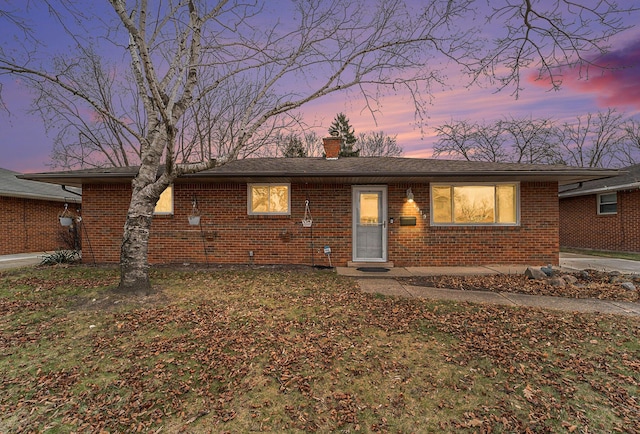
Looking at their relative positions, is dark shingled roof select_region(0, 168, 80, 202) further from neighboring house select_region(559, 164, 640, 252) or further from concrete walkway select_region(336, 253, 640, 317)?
neighboring house select_region(559, 164, 640, 252)

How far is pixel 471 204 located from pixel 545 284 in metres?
2.94

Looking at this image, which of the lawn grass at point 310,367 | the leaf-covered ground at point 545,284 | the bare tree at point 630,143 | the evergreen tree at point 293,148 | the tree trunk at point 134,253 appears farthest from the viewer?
the bare tree at point 630,143

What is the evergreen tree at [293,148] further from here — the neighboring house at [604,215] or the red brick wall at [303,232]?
the neighboring house at [604,215]

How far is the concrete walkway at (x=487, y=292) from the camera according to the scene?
4816 millimetres

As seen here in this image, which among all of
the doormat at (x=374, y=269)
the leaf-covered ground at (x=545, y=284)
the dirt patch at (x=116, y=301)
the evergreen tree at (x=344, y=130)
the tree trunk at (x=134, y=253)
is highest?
the evergreen tree at (x=344, y=130)

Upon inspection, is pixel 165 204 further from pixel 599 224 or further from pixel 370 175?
pixel 599 224

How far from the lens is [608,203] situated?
12.3 meters

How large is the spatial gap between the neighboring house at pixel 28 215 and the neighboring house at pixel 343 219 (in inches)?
186

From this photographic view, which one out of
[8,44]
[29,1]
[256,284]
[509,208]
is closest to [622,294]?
[509,208]

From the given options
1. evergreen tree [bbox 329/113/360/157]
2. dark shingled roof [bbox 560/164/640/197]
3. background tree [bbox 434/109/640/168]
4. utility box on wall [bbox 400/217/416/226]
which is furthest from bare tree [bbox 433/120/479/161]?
utility box on wall [bbox 400/217/416/226]

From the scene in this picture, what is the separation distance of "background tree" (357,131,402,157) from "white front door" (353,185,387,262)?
20186mm

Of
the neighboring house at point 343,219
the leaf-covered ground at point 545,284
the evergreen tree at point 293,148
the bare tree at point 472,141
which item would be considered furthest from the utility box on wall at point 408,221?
the bare tree at point 472,141

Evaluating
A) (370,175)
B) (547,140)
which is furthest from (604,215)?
(547,140)

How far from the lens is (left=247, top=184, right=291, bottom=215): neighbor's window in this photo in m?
8.70
